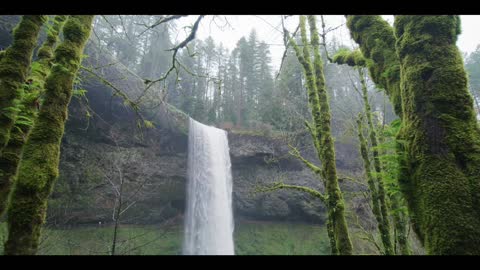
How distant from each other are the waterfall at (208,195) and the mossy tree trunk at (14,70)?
1752 centimetres

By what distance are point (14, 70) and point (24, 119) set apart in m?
0.97

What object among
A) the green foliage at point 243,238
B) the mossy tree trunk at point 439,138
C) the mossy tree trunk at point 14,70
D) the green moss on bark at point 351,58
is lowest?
the green foliage at point 243,238

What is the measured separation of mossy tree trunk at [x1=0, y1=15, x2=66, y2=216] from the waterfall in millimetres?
16682

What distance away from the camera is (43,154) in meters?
2.71

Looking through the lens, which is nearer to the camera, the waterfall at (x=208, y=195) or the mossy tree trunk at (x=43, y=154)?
the mossy tree trunk at (x=43, y=154)

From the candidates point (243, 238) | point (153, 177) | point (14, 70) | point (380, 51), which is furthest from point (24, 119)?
point (243, 238)

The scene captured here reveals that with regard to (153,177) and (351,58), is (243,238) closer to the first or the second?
(153,177)

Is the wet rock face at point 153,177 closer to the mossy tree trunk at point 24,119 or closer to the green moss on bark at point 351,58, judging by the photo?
the mossy tree trunk at point 24,119

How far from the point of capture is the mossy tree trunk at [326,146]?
4.49 m

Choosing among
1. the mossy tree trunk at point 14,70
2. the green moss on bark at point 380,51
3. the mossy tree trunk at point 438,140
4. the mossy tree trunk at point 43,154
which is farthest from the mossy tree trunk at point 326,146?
the mossy tree trunk at point 14,70

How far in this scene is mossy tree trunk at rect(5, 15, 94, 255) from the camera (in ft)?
7.50

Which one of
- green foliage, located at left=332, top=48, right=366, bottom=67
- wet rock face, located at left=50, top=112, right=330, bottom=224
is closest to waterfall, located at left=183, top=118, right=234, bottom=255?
wet rock face, located at left=50, top=112, right=330, bottom=224
